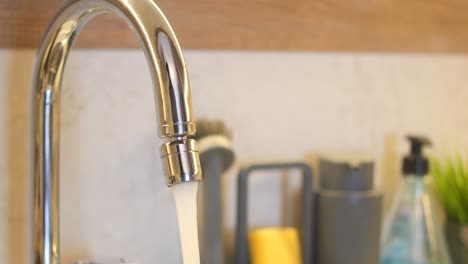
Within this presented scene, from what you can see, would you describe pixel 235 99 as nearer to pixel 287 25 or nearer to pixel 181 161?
pixel 287 25

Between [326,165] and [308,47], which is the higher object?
[308,47]

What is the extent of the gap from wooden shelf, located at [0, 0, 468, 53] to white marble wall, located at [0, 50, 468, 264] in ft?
0.04

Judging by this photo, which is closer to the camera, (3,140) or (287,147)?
(3,140)

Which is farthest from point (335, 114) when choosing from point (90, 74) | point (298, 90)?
point (90, 74)

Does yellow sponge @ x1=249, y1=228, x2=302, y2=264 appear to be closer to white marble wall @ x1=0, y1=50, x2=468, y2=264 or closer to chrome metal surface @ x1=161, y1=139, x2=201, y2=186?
white marble wall @ x1=0, y1=50, x2=468, y2=264

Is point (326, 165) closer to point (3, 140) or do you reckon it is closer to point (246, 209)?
point (246, 209)

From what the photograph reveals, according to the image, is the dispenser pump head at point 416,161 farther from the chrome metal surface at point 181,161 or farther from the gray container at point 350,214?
the chrome metal surface at point 181,161

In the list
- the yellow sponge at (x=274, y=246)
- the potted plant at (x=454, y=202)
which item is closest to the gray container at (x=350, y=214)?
the yellow sponge at (x=274, y=246)

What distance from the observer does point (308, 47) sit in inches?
25.8

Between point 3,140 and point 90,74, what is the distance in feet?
0.31

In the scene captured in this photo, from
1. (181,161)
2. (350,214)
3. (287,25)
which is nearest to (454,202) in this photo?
(350,214)

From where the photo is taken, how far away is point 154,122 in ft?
1.91

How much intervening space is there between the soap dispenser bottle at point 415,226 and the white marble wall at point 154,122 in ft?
0.21

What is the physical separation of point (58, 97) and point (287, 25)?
0.27 m
